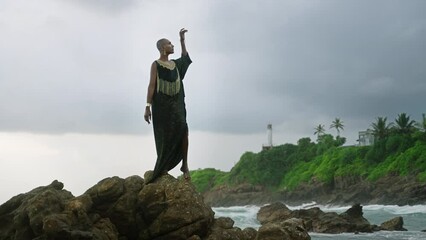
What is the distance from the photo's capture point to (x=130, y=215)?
10711mm

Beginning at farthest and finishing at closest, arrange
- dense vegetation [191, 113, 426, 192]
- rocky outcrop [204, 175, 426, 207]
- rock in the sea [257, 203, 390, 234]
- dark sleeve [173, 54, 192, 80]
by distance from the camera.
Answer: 1. dense vegetation [191, 113, 426, 192]
2. rocky outcrop [204, 175, 426, 207]
3. rock in the sea [257, 203, 390, 234]
4. dark sleeve [173, 54, 192, 80]

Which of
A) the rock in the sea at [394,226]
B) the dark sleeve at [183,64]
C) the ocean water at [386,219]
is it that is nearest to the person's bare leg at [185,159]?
the dark sleeve at [183,64]

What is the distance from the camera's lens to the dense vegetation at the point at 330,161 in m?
71.1

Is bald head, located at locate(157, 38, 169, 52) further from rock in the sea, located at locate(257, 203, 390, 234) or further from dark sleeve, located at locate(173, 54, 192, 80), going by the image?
rock in the sea, located at locate(257, 203, 390, 234)

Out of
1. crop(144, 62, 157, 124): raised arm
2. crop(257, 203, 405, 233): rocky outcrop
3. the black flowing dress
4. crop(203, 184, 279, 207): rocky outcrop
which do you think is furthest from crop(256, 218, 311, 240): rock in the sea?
crop(203, 184, 279, 207): rocky outcrop

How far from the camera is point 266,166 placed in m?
97.1

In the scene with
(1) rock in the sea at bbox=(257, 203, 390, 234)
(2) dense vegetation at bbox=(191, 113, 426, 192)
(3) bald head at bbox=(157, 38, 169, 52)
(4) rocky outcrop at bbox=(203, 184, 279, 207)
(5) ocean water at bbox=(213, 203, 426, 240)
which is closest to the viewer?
(3) bald head at bbox=(157, 38, 169, 52)

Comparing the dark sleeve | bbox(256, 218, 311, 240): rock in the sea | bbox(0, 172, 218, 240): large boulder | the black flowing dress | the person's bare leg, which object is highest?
the dark sleeve

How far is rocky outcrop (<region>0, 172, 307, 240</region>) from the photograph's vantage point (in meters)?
10.3

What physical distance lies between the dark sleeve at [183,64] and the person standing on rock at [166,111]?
0.59 feet

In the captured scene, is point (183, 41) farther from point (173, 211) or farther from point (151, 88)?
point (173, 211)

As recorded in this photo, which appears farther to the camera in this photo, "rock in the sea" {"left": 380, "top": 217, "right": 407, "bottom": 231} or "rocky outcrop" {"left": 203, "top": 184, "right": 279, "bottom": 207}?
"rocky outcrop" {"left": 203, "top": 184, "right": 279, "bottom": 207}

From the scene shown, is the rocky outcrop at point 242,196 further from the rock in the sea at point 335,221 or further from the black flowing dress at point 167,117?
the black flowing dress at point 167,117

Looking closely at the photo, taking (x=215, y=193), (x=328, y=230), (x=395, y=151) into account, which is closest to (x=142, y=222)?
(x=328, y=230)
